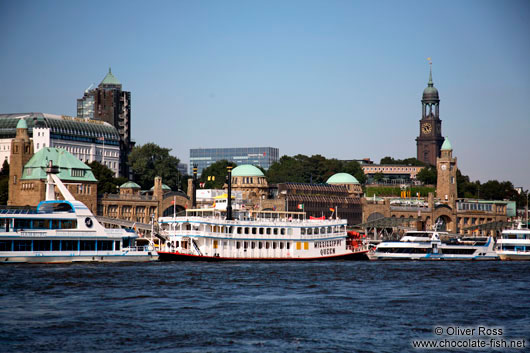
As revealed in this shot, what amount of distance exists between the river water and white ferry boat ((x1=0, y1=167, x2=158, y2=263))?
2981 millimetres

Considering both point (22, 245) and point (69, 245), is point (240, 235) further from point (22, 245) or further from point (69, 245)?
point (22, 245)

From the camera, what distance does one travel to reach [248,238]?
337 feet

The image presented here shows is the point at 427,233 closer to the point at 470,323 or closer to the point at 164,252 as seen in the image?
the point at 164,252

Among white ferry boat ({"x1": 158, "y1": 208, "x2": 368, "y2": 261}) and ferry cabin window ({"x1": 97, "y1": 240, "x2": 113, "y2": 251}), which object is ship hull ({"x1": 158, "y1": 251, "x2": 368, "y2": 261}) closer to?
white ferry boat ({"x1": 158, "y1": 208, "x2": 368, "y2": 261})

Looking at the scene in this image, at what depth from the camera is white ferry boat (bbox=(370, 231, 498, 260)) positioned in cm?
11362

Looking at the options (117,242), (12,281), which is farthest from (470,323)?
(117,242)

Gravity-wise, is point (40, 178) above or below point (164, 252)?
above

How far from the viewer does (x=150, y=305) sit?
59.1m

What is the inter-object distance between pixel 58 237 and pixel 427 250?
4976 cm

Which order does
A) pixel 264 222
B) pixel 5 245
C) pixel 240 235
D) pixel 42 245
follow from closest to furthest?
1. pixel 5 245
2. pixel 42 245
3. pixel 240 235
4. pixel 264 222

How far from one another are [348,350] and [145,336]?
11127 millimetres

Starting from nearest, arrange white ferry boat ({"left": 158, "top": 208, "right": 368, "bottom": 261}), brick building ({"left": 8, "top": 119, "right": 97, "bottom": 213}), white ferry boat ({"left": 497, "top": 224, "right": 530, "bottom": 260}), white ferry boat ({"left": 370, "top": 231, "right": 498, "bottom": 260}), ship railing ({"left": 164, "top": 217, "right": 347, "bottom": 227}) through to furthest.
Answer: ship railing ({"left": 164, "top": 217, "right": 347, "bottom": 227}) < white ferry boat ({"left": 158, "top": 208, "right": 368, "bottom": 261}) < white ferry boat ({"left": 370, "top": 231, "right": 498, "bottom": 260}) < white ferry boat ({"left": 497, "top": 224, "right": 530, "bottom": 260}) < brick building ({"left": 8, "top": 119, "right": 97, "bottom": 213})

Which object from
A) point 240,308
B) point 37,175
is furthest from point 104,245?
point 37,175

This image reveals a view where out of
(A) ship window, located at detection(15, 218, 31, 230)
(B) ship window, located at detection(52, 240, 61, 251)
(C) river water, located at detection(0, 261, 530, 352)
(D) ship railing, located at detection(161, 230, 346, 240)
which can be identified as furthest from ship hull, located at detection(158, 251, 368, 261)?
(A) ship window, located at detection(15, 218, 31, 230)
